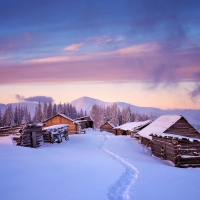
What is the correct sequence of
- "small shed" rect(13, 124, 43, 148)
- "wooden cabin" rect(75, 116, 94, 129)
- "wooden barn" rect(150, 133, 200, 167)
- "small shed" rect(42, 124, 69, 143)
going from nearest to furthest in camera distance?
"wooden barn" rect(150, 133, 200, 167) < "small shed" rect(13, 124, 43, 148) < "small shed" rect(42, 124, 69, 143) < "wooden cabin" rect(75, 116, 94, 129)

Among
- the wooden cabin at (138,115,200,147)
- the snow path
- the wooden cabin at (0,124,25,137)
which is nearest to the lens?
the snow path

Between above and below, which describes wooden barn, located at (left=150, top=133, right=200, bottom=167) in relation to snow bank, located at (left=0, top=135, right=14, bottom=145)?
below

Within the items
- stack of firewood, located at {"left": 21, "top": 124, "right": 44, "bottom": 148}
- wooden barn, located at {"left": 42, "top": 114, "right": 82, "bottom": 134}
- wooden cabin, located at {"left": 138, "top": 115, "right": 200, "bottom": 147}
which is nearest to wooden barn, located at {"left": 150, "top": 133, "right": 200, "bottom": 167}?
wooden cabin, located at {"left": 138, "top": 115, "right": 200, "bottom": 147}

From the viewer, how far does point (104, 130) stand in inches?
3137

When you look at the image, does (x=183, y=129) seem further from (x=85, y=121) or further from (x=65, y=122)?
(x=85, y=121)

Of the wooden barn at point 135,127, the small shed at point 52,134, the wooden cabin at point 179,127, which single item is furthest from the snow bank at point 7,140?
the wooden barn at point 135,127

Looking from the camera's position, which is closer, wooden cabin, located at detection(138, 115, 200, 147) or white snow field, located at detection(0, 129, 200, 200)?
white snow field, located at detection(0, 129, 200, 200)

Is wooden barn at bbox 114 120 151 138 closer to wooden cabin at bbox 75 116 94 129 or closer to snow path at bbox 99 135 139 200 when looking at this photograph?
wooden cabin at bbox 75 116 94 129

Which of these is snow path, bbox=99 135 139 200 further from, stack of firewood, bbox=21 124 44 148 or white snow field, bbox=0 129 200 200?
stack of firewood, bbox=21 124 44 148

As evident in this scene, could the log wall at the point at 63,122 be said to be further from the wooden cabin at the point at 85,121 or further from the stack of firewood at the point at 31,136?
the stack of firewood at the point at 31,136

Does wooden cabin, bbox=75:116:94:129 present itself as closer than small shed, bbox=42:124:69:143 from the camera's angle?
No

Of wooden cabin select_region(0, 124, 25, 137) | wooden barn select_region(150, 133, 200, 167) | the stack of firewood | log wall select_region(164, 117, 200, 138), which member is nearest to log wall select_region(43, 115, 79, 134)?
the stack of firewood

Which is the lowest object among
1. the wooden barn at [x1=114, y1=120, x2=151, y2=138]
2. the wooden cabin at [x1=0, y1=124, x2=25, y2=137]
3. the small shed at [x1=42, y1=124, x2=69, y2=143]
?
the wooden barn at [x1=114, y1=120, x2=151, y2=138]

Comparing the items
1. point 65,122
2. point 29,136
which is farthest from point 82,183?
point 65,122
